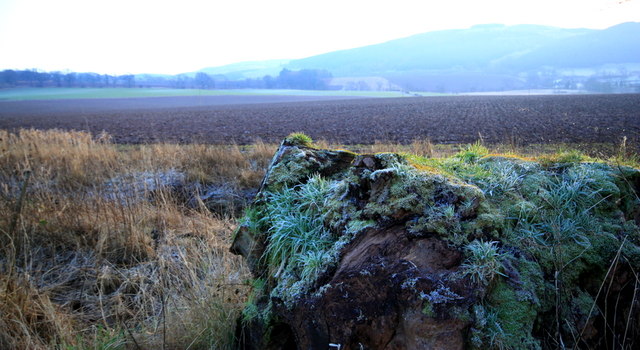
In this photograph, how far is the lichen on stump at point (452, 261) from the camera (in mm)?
1895

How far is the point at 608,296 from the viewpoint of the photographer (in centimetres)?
217

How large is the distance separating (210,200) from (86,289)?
12.1 ft

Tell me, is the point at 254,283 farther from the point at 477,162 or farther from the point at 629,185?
the point at 629,185

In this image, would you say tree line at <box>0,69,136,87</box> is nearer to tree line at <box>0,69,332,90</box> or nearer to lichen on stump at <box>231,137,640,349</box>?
tree line at <box>0,69,332,90</box>

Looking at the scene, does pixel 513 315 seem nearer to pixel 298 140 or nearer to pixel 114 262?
pixel 298 140

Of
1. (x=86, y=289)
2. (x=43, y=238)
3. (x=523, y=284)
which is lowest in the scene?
(x=86, y=289)

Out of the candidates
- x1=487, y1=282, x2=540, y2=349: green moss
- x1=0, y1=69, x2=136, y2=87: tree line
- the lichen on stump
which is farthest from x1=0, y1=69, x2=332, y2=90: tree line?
x1=487, y1=282, x2=540, y2=349: green moss

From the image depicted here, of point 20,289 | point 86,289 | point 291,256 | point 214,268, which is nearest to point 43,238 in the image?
point 86,289

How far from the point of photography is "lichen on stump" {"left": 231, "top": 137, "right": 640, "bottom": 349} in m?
1.89

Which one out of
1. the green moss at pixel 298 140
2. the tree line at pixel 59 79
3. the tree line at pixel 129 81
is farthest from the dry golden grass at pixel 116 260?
the tree line at pixel 59 79

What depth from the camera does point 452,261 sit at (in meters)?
2.01

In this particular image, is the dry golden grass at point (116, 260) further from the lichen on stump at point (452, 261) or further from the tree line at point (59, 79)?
the tree line at point (59, 79)

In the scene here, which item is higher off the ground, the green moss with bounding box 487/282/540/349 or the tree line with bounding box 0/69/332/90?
the tree line with bounding box 0/69/332/90

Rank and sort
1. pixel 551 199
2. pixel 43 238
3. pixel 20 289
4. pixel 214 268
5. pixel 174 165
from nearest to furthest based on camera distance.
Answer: pixel 551 199
pixel 20 289
pixel 214 268
pixel 43 238
pixel 174 165
